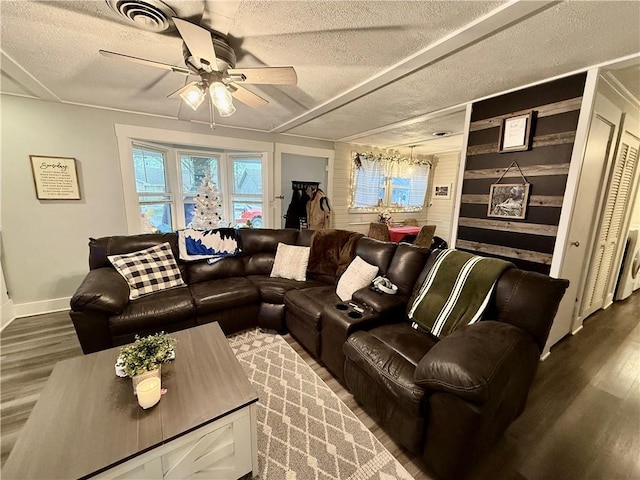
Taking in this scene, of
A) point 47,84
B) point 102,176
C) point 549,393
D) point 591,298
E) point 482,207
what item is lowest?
point 549,393

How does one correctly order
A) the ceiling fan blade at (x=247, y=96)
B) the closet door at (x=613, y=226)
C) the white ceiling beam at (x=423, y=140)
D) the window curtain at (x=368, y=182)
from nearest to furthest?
the ceiling fan blade at (x=247, y=96), the closet door at (x=613, y=226), the white ceiling beam at (x=423, y=140), the window curtain at (x=368, y=182)

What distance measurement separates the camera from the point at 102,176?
3.19 m

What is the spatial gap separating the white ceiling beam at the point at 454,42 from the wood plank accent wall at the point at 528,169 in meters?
1.08

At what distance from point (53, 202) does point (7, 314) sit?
1.28 metres

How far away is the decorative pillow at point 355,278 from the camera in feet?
7.72

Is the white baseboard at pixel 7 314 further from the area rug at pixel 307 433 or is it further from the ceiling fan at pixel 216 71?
the ceiling fan at pixel 216 71

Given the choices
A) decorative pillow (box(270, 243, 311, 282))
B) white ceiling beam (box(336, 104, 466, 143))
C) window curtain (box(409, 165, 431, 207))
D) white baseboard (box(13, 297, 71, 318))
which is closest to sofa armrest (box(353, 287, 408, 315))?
decorative pillow (box(270, 243, 311, 282))

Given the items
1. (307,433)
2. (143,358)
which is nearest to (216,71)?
(143,358)

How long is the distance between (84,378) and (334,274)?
2.14 metres

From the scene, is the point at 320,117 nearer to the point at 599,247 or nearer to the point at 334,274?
the point at 334,274

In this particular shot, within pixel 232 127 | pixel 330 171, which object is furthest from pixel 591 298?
pixel 232 127

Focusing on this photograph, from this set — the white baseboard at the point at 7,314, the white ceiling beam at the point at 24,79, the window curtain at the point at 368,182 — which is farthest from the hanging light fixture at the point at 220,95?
the window curtain at the point at 368,182

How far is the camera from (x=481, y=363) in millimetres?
1179

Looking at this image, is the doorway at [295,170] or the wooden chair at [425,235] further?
the doorway at [295,170]
